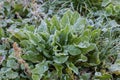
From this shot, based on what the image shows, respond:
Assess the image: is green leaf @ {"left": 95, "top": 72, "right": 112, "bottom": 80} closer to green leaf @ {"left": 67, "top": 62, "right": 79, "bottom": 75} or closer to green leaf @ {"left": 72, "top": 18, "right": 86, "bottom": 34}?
green leaf @ {"left": 67, "top": 62, "right": 79, "bottom": 75}

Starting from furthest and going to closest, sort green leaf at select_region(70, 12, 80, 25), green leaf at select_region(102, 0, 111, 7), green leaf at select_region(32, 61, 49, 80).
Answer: green leaf at select_region(102, 0, 111, 7), green leaf at select_region(70, 12, 80, 25), green leaf at select_region(32, 61, 49, 80)

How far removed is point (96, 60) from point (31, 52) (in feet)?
2.03

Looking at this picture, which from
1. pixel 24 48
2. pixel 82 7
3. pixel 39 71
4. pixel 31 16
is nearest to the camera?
pixel 39 71

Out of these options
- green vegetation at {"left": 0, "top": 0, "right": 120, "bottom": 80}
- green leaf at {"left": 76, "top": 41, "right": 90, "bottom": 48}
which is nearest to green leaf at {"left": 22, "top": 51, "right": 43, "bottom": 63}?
green vegetation at {"left": 0, "top": 0, "right": 120, "bottom": 80}

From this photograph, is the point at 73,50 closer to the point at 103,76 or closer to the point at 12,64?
the point at 103,76

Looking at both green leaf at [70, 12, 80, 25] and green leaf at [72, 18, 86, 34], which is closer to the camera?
green leaf at [72, 18, 86, 34]

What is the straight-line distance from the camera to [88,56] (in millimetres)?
2779

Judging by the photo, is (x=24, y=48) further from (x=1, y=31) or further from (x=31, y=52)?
(x=1, y=31)

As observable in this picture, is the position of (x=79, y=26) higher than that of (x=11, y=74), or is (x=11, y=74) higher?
(x=79, y=26)

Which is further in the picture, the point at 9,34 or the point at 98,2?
the point at 98,2

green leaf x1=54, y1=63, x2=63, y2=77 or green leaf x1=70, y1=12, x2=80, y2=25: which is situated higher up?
green leaf x1=70, y1=12, x2=80, y2=25

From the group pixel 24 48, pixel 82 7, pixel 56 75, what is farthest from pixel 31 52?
pixel 82 7

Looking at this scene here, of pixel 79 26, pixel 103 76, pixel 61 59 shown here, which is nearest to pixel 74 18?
pixel 79 26

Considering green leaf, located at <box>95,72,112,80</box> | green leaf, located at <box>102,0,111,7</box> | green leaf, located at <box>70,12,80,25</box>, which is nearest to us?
green leaf, located at <box>95,72,112,80</box>
